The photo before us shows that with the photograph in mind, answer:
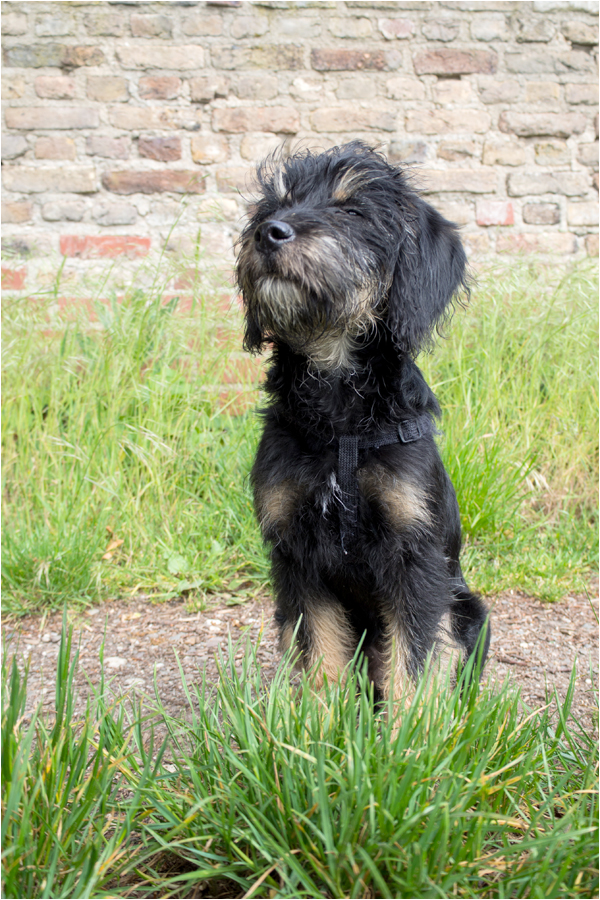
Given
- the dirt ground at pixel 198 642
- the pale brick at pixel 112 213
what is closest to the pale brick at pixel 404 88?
the pale brick at pixel 112 213

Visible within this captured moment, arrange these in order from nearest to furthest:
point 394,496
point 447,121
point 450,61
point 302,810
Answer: point 302,810 < point 394,496 < point 450,61 < point 447,121

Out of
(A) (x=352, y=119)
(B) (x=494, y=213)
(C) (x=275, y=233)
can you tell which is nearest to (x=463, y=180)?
(B) (x=494, y=213)

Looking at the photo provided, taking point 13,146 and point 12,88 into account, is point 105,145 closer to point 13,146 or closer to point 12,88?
point 13,146

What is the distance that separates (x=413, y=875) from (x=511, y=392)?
3.63 meters

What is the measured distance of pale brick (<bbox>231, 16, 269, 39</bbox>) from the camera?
5109mm

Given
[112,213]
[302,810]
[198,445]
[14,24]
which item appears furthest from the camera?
[112,213]

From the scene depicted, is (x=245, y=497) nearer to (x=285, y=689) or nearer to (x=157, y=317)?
(x=157, y=317)

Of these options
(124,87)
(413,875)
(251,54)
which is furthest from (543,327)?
(413,875)

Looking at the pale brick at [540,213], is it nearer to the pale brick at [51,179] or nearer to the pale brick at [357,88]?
the pale brick at [357,88]

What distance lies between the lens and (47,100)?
5102 millimetres

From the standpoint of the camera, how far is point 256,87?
5215 millimetres

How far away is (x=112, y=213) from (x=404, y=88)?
253 cm

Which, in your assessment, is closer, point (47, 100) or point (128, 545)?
point (128, 545)

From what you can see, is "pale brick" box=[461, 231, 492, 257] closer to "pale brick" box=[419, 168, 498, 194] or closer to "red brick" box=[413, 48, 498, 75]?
"pale brick" box=[419, 168, 498, 194]
